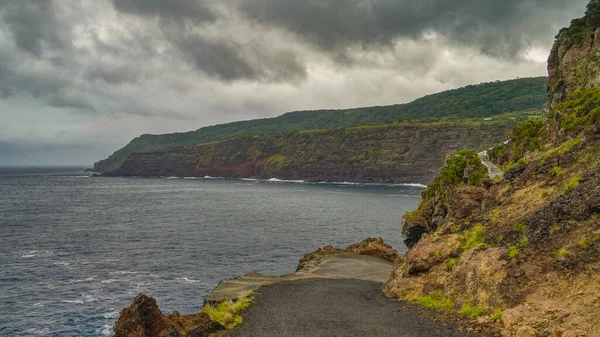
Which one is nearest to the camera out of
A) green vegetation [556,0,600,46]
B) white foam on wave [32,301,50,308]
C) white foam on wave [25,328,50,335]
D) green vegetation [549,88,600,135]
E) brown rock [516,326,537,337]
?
brown rock [516,326,537,337]

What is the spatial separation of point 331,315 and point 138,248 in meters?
45.7

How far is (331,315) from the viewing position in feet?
72.1

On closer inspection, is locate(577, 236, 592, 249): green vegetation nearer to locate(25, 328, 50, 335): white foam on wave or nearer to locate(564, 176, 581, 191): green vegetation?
locate(564, 176, 581, 191): green vegetation

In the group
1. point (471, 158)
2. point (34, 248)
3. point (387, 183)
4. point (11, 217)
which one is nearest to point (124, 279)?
point (34, 248)

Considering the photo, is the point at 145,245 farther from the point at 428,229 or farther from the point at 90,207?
the point at 90,207

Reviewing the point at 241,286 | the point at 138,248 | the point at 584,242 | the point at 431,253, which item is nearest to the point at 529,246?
the point at 584,242

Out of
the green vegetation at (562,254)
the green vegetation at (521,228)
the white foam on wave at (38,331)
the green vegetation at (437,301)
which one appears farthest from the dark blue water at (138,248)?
the green vegetation at (562,254)

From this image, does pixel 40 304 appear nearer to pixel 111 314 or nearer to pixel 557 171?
pixel 111 314

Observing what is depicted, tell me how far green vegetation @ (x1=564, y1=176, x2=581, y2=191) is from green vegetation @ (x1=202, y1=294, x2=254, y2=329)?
18.6m

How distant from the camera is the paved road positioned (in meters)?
19.1

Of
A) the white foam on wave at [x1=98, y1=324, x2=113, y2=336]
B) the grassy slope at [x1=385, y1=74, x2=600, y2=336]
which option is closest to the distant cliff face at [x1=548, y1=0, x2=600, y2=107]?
the grassy slope at [x1=385, y1=74, x2=600, y2=336]

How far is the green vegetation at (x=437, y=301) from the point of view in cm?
2088

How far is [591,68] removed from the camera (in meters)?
43.2

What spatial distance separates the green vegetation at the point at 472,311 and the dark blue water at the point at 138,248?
2439 centimetres
